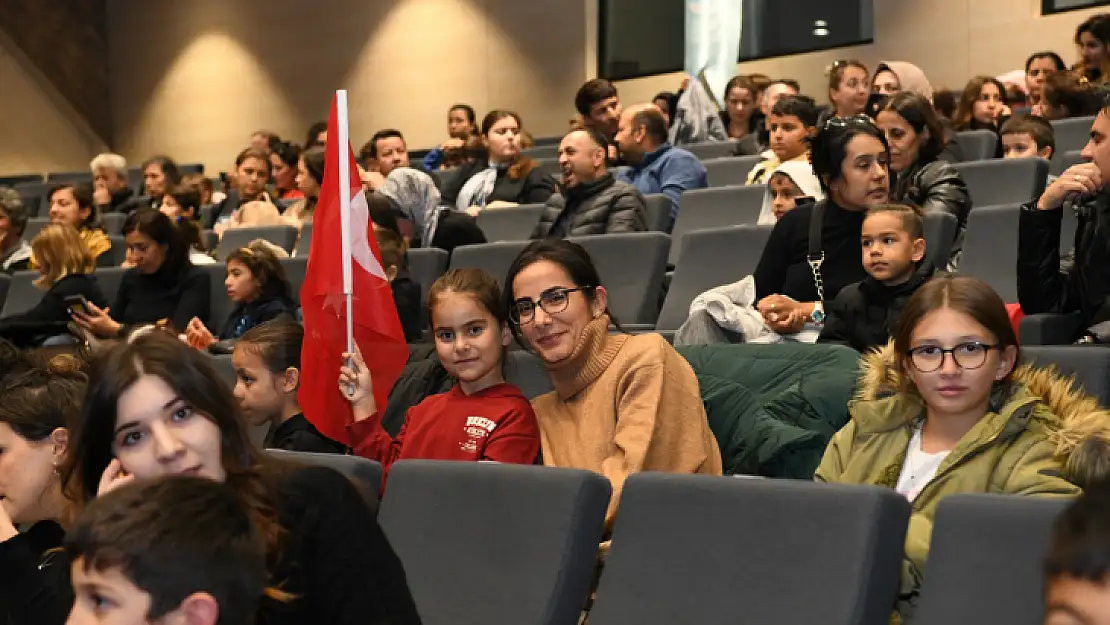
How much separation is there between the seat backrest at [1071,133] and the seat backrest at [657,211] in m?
1.63

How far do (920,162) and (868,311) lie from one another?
1.57m

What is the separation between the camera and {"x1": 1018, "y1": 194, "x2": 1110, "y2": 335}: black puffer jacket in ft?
11.1

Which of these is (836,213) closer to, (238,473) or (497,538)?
(497,538)

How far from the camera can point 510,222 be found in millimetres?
6312

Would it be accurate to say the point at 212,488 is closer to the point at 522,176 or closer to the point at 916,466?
the point at 916,466

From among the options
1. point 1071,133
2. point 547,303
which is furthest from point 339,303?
point 1071,133

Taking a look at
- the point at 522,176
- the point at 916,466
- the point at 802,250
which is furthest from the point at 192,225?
the point at 916,466

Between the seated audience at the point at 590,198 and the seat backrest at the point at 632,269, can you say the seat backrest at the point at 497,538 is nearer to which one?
the seat backrest at the point at 632,269

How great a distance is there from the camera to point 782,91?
7.44 metres

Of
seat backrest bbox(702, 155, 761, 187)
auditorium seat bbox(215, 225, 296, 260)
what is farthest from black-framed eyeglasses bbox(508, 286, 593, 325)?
seat backrest bbox(702, 155, 761, 187)

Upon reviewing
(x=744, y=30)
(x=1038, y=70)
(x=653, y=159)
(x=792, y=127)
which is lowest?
(x=653, y=159)

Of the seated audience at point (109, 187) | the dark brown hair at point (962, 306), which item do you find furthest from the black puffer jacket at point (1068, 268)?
the seated audience at point (109, 187)

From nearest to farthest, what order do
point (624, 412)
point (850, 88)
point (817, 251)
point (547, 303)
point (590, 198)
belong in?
point (624, 412) → point (547, 303) → point (817, 251) → point (590, 198) → point (850, 88)

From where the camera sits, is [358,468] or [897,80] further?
[897,80]
